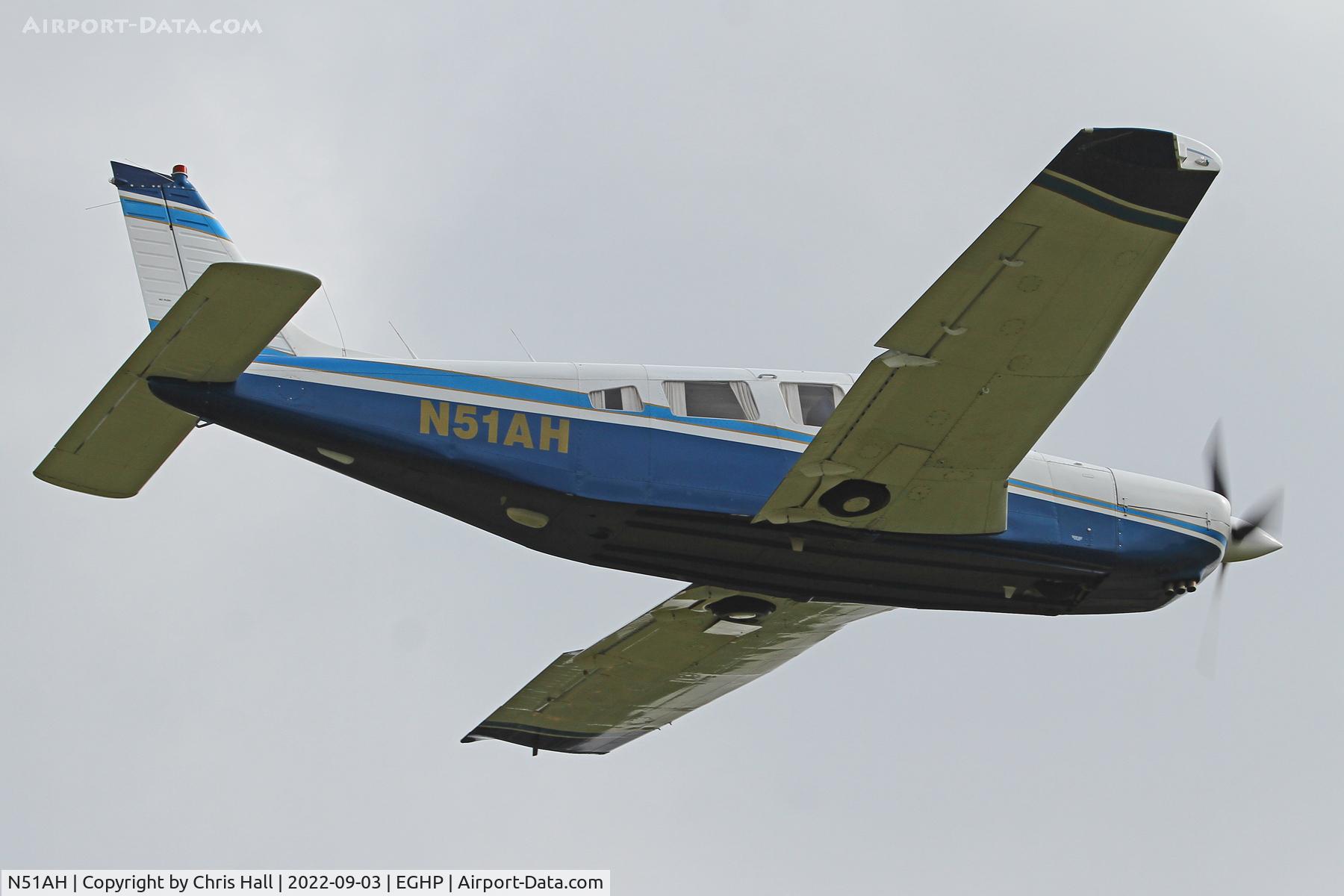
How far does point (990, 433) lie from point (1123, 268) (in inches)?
95.1

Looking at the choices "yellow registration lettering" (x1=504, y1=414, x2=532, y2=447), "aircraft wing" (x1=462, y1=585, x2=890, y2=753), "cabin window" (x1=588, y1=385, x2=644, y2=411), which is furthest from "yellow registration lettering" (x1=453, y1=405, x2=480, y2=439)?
"aircraft wing" (x1=462, y1=585, x2=890, y2=753)

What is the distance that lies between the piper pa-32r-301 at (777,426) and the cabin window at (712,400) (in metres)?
0.02

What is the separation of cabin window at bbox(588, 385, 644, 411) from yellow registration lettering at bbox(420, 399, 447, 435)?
5.01 ft

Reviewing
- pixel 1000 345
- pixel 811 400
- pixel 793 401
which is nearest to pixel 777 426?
pixel 793 401

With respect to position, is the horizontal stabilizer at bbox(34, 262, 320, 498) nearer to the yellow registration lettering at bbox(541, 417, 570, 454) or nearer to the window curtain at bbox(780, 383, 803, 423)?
the yellow registration lettering at bbox(541, 417, 570, 454)

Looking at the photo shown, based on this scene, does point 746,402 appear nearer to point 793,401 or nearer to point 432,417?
point 793,401

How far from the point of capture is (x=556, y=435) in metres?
16.1

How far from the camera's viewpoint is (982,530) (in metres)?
17.1

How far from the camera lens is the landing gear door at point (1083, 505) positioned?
1802 centimetres

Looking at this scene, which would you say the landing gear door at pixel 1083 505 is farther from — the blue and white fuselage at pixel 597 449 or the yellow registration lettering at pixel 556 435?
the yellow registration lettering at pixel 556 435

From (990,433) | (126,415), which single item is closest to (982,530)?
(990,433)

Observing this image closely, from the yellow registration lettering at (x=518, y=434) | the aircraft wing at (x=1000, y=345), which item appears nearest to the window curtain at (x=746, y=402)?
the aircraft wing at (x=1000, y=345)

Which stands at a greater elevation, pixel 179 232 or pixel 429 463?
pixel 179 232

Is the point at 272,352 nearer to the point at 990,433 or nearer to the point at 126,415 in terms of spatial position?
the point at 126,415
